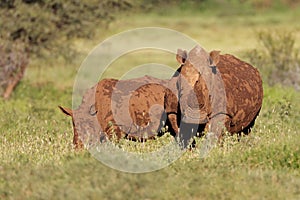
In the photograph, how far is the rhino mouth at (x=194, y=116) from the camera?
450 inches

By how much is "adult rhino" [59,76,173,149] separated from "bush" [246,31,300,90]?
12267 millimetres

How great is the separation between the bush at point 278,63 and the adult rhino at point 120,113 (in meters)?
12.3

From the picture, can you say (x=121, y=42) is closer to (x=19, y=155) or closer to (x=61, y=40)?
(x=61, y=40)

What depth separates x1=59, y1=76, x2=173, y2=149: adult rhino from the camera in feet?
40.3

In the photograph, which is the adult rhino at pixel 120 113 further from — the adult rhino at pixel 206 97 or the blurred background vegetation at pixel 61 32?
the blurred background vegetation at pixel 61 32

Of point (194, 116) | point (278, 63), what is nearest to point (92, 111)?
point (194, 116)

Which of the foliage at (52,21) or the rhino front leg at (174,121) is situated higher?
the foliage at (52,21)

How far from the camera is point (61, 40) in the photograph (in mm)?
25375

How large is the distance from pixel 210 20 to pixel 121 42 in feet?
31.2

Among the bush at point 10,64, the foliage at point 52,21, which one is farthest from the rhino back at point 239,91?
the bush at point 10,64

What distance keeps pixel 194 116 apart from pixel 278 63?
1467 centimetres

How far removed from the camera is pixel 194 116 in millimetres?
11492

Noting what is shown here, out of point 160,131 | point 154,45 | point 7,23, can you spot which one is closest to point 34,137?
point 160,131

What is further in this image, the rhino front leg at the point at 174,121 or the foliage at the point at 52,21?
the foliage at the point at 52,21
